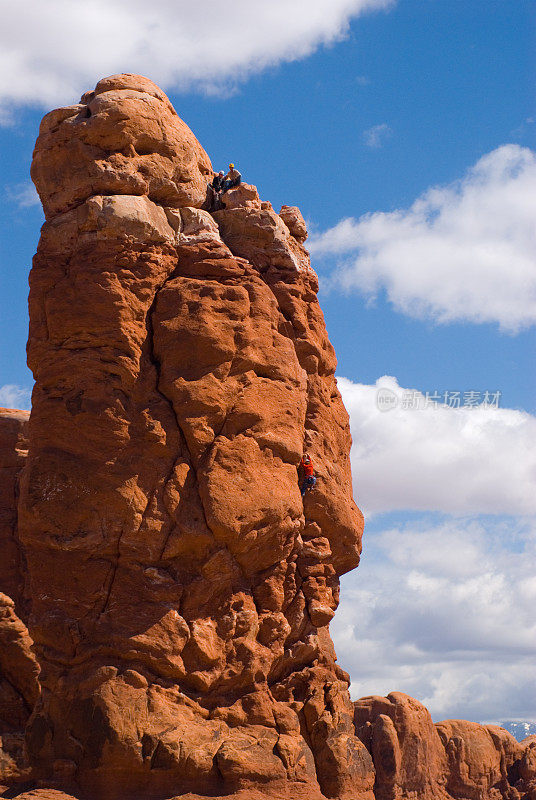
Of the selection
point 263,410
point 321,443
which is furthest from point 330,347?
point 263,410

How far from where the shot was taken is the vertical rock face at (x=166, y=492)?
15.3 m

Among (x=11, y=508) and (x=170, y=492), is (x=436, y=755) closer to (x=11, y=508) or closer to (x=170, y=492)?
(x=11, y=508)

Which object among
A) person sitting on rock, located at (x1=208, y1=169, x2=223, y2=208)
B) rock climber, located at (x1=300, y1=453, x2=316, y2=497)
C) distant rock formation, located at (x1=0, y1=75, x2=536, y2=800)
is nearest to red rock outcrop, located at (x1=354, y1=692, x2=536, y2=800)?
distant rock formation, located at (x1=0, y1=75, x2=536, y2=800)

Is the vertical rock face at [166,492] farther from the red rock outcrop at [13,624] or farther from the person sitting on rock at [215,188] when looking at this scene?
the red rock outcrop at [13,624]

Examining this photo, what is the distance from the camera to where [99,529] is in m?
15.6

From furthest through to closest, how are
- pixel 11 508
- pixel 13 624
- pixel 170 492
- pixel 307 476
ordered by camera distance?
pixel 11 508, pixel 13 624, pixel 307 476, pixel 170 492

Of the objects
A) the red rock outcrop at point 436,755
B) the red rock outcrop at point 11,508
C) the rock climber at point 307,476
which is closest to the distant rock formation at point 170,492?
the rock climber at point 307,476

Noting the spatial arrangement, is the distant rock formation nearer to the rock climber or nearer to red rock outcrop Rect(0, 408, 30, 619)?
the rock climber

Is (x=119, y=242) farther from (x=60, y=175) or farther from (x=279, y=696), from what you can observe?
(x=279, y=696)

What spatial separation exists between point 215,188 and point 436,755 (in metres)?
18.8

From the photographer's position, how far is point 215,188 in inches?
734

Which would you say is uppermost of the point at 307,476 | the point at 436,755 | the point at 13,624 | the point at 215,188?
the point at 215,188

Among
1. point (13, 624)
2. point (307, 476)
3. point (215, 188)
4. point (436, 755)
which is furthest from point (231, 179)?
point (436, 755)

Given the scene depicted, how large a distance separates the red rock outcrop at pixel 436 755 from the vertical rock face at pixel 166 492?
11220 mm
